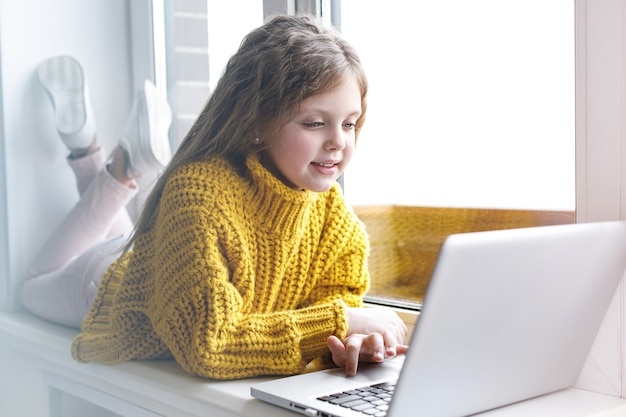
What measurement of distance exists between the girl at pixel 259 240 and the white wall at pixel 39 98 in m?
0.21

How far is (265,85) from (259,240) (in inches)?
6.9

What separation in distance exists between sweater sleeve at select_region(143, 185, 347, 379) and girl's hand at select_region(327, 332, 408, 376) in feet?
0.07

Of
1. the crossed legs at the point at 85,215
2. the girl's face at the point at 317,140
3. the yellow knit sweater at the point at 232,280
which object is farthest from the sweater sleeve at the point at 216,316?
the crossed legs at the point at 85,215

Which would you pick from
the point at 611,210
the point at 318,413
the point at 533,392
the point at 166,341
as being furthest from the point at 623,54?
the point at 166,341

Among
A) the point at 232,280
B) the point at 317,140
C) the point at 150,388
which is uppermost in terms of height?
the point at 317,140

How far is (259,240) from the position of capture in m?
0.82

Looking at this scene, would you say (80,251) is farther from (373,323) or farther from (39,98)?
(373,323)

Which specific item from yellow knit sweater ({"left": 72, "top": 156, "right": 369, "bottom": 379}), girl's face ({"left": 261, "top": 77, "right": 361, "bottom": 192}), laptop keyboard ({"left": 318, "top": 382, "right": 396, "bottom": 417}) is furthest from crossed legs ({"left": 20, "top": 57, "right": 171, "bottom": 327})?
laptop keyboard ({"left": 318, "top": 382, "right": 396, "bottom": 417})

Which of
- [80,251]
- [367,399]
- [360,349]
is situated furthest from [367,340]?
[80,251]

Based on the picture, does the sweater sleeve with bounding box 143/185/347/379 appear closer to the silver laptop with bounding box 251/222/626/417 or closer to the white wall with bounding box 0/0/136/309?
the silver laptop with bounding box 251/222/626/417

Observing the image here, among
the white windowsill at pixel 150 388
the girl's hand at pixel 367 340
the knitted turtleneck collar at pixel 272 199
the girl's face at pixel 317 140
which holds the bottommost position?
the white windowsill at pixel 150 388

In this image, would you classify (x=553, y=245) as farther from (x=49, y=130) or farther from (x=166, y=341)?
(x=49, y=130)

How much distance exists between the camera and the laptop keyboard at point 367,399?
612 mm

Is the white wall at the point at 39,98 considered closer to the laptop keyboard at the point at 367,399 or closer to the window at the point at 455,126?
the window at the point at 455,126
